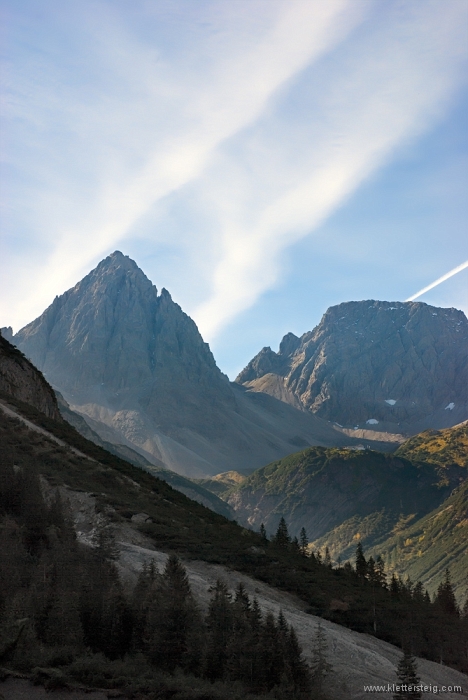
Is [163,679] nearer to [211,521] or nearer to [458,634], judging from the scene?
[458,634]

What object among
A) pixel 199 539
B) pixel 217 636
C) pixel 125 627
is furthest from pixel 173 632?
pixel 199 539

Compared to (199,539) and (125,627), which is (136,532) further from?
(125,627)

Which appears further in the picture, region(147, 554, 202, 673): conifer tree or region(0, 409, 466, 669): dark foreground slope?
region(0, 409, 466, 669): dark foreground slope

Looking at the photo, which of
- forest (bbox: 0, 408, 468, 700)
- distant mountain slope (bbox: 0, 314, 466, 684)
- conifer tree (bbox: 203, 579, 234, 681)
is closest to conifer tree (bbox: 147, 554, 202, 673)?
forest (bbox: 0, 408, 468, 700)

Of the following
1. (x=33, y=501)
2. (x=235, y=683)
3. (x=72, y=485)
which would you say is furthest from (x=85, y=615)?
(x=72, y=485)

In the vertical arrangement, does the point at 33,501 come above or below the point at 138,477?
below

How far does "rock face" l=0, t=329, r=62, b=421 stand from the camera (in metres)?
91.1

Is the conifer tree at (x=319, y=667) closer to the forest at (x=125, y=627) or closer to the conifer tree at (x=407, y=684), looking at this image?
the forest at (x=125, y=627)

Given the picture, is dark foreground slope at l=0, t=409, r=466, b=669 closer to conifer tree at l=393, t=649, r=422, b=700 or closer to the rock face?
conifer tree at l=393, t=649, r=422, b=700

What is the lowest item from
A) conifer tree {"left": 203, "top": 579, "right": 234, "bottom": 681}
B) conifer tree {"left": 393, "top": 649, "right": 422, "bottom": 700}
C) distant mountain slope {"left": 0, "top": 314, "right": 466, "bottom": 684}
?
conifer tree {"left": 393, "top": 649, "right": 422, "bottom": 700}

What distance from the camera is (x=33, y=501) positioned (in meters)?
46.3

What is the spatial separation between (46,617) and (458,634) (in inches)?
1488

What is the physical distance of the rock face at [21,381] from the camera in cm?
9106

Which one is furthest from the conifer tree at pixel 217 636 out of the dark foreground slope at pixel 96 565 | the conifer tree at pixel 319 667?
the conifer tree at pixel 319 667
